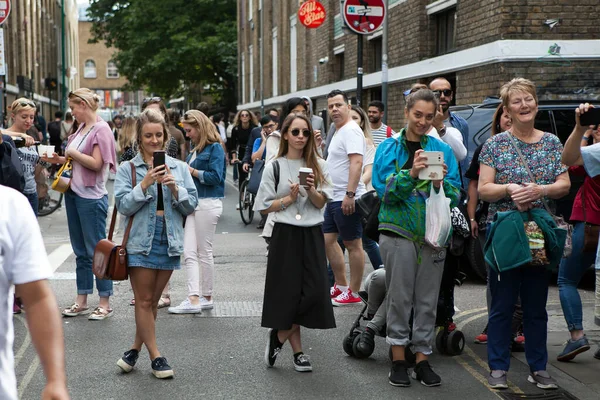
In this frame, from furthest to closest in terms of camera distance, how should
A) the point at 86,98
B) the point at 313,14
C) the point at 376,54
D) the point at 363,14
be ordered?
the point at 313,14 → the point at 376,54 → the point at 363,14 → the point at 86,98

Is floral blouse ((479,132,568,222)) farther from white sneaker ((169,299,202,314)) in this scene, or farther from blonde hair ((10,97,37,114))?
blonde hair ((10,97,37,114))

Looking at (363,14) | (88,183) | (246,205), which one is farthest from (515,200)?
(246,205)

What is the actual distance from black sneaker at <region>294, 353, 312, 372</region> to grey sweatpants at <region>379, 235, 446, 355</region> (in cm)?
60

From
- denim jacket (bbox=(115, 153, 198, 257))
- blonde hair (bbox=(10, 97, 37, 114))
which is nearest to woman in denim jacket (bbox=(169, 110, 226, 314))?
blonde hair (bbox=(10, 97, 37, 114))

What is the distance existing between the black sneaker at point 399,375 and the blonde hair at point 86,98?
350 centimetres

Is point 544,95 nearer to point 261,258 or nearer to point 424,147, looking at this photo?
point 261,258

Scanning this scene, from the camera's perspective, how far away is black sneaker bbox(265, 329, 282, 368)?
6125 millimetres

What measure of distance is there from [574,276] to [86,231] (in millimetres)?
4067

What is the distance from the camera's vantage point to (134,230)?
6066 millimetres

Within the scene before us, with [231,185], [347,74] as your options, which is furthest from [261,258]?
[347,74]

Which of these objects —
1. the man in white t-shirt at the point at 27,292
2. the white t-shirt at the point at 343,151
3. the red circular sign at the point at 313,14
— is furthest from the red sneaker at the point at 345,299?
the red circular sign at the point at 313,14

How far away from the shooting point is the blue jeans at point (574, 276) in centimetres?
629

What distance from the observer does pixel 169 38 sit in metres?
45.2

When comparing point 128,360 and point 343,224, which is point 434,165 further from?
point 343,224
